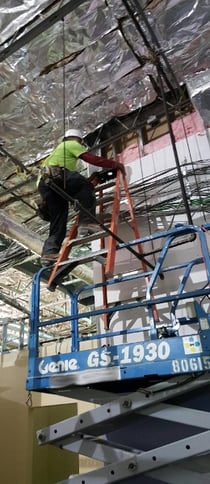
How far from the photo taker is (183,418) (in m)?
1.60

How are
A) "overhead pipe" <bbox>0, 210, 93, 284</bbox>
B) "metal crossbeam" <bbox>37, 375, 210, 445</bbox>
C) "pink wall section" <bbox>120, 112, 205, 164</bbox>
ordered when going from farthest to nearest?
1. "overhead pipe" <bbox>0, 210, 93, 284</bbox>
2. "pink wall section" <bbox>120, 112, 205, 164</bbox>
3. "metal crossbeam" <bbox>37, 375, 210, 445</bbox>

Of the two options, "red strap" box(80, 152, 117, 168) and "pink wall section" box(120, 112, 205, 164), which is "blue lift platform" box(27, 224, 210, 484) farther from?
"pink wall section" box(120, 112, 205, 164)

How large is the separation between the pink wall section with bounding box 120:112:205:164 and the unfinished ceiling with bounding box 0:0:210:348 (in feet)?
0.64

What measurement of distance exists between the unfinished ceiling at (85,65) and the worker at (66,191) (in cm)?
23

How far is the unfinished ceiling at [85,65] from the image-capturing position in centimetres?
264

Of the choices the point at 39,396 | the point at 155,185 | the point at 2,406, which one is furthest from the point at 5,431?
the point at 155,185

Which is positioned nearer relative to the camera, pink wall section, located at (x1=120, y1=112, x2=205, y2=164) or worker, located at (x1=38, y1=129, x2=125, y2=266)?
worker, located at (x1=38, y1=129, x2=125, y2=266)

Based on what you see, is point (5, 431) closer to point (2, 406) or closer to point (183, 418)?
point (2, 406)

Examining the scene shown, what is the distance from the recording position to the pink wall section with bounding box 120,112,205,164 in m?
3.33

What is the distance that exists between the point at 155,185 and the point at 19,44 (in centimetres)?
150

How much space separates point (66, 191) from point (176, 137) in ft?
4.81

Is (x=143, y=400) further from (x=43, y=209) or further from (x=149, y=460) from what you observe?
(x=43, y=209)

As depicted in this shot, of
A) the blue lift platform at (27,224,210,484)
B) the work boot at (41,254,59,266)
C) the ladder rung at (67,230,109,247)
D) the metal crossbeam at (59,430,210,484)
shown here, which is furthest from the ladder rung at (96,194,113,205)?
the metal crossbeam at (59,430,210,484)

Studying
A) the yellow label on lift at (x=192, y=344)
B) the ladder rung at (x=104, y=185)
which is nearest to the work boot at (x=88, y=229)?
the ladder rung at (x=104, y=185)
